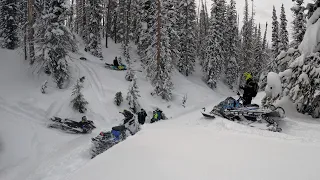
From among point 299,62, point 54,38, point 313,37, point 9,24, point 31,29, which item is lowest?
point 299,62

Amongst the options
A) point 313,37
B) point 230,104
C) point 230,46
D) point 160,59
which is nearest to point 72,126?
point 230,104

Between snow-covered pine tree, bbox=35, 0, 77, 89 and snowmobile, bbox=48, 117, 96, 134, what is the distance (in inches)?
270

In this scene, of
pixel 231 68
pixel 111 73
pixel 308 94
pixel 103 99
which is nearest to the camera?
pixel 308 94

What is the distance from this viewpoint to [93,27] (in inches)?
1431

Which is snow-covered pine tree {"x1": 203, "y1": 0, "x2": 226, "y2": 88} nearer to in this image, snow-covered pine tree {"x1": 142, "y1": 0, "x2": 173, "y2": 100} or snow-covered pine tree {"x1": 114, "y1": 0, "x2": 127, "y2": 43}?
snow-covered pine tree {"x1": 142, "y1": 0, "x2": 173, "y2": 100}

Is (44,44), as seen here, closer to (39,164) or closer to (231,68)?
(39,164)

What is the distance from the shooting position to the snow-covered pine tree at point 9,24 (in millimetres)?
29058

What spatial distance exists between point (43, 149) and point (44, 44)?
37.6 ft

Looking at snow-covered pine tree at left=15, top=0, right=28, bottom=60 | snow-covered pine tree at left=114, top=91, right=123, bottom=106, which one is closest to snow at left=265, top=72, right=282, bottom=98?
snow-covered pine tree at left=114, top=91, right=123, bottom=106

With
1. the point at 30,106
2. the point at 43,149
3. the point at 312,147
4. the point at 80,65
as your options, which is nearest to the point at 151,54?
the point at 80,65

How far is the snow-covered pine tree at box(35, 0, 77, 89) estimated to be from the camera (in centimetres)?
2077

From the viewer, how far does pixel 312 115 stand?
12.2 metres

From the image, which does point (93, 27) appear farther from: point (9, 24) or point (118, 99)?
point (118, 99)

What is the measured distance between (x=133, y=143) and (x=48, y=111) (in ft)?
37.8
